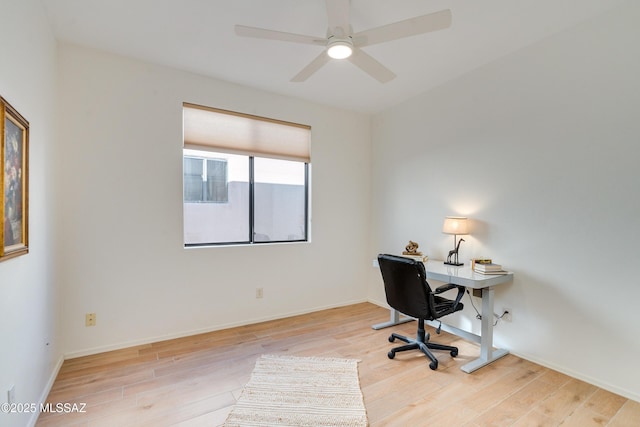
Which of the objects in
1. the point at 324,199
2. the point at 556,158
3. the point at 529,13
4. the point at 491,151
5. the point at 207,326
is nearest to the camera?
the point at 529,13

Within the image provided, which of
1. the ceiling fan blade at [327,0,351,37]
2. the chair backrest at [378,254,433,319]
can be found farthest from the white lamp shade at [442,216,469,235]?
the ceiling fan blade at [327,0,351,37]

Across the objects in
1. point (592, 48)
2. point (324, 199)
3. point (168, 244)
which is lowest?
point (168, 244)

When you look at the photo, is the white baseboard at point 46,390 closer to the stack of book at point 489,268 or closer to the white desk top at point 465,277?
the white desk top at point 465,277

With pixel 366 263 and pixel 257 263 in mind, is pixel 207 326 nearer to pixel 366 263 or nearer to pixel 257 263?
pixel 257 263

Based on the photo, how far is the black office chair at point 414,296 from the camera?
2412 millimetres

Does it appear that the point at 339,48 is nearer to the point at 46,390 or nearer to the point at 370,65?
the point at 370,65

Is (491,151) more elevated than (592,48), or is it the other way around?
(592,48)

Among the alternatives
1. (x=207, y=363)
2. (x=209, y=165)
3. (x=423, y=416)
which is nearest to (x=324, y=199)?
(x=209, y=165)

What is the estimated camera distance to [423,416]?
1.86m

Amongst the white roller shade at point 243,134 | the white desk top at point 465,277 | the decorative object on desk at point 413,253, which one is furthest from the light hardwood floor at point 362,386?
the white roller shade at point 243,134

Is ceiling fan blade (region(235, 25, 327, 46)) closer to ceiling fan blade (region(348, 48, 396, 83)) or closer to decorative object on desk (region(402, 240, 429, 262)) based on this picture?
ceiling fan blade (region(348, 48, 396, 83))

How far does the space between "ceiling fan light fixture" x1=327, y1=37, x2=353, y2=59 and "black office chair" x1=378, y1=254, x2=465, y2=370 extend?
1602mm

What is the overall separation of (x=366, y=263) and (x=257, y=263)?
1.68 metres

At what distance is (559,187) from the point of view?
242cm
